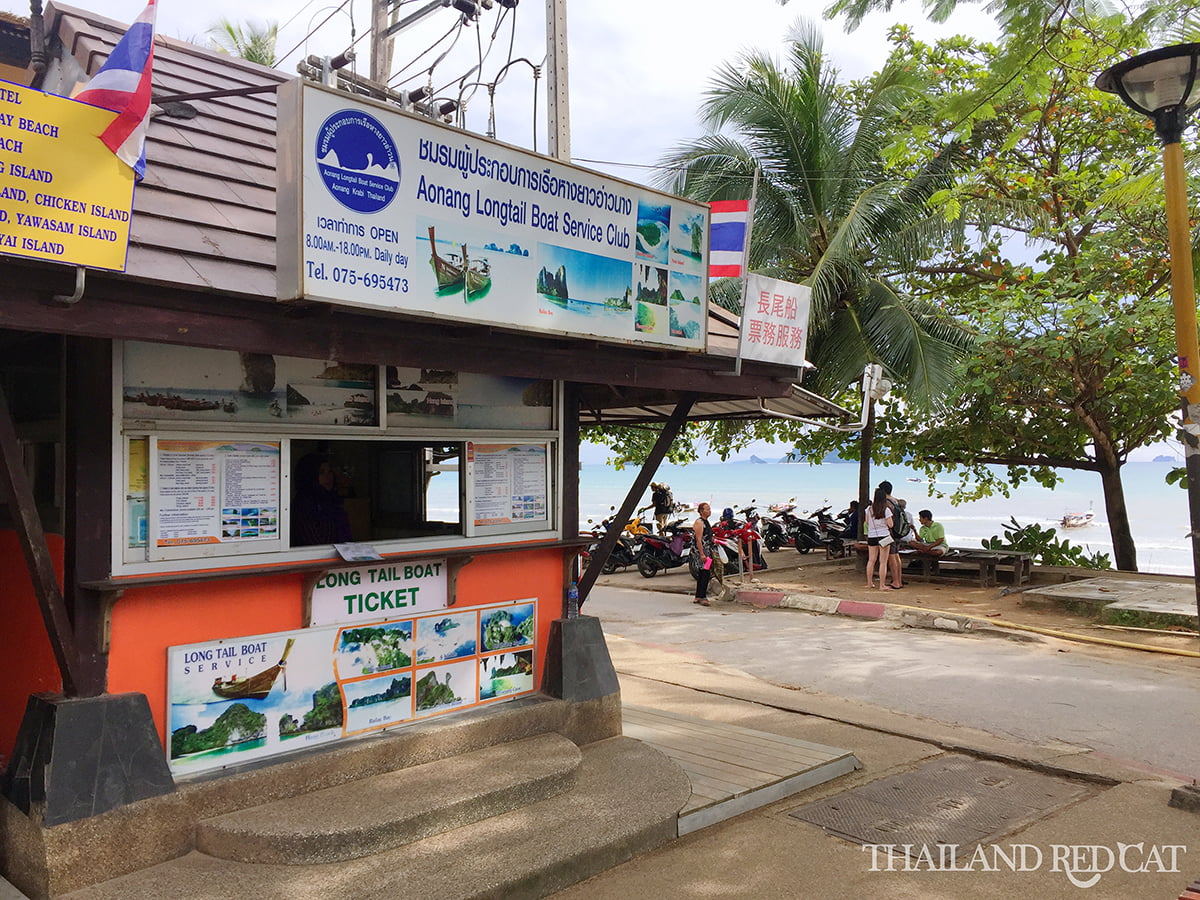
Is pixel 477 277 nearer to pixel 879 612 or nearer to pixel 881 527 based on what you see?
pixel 879 612

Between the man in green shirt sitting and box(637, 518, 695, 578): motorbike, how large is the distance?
425 centimetres

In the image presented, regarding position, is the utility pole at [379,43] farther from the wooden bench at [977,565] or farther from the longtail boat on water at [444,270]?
the wooden bench at [977,565]

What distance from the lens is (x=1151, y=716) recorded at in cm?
811

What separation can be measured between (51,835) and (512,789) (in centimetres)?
224

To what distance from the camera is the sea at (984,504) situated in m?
37.3

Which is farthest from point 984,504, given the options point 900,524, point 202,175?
point 202,175

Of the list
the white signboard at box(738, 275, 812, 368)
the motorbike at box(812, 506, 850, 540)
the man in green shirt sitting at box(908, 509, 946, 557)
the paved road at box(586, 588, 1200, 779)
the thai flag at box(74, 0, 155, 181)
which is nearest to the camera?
the thai flag at box(74, 0, 155, 181)

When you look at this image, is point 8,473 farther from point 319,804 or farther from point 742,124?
point 742,124

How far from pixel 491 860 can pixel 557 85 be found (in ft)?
16.3

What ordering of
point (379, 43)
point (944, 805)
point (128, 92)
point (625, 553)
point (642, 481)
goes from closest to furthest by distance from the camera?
point (128, 92), point (944, 805), point (642, 481), point (379, 43), point (625, 553)

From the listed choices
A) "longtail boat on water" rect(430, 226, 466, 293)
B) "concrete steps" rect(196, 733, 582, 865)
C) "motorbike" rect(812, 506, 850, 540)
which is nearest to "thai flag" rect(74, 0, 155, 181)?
"longtail boat on water" rect(430, 226, 466, 293)

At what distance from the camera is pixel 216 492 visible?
197 inches

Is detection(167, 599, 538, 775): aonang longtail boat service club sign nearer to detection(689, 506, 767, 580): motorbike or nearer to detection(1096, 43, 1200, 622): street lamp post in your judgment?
detection(1096, 43, 1200, 622): street lamp post

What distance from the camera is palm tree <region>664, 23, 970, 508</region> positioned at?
54.1 feet
